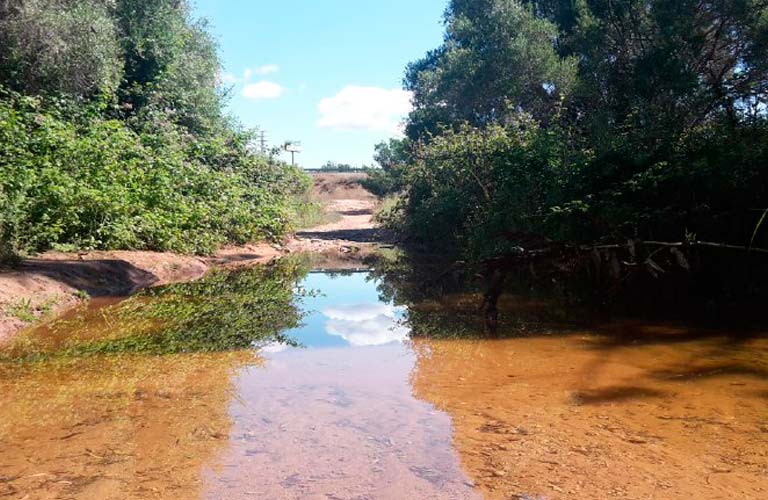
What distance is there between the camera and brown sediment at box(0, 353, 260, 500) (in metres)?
3.74

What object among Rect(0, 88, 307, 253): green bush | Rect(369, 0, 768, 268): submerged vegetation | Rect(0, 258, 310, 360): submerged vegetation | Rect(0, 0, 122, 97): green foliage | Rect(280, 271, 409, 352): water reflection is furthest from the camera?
Rect(0, 0, 122, 97): green foliage

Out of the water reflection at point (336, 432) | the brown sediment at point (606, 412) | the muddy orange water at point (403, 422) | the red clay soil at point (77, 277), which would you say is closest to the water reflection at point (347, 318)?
the water reflection at point (336, 432)

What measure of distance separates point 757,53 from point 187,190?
1484cm

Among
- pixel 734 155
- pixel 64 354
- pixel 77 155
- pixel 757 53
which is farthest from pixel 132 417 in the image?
pixel 757 53

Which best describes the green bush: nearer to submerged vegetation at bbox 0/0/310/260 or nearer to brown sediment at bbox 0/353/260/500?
submerged vegetation at bbox 0/0/310/260

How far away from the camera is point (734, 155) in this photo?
8.34 metres

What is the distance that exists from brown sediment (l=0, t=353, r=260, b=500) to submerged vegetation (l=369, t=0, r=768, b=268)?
454cm

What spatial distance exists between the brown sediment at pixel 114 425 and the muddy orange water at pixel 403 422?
2 cm

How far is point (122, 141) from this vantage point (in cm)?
1551

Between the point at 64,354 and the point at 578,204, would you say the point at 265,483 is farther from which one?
the point at 578,204

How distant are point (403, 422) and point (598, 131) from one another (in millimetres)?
11127

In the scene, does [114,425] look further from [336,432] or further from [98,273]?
[98,273]

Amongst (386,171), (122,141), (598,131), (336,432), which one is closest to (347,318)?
(336,432)

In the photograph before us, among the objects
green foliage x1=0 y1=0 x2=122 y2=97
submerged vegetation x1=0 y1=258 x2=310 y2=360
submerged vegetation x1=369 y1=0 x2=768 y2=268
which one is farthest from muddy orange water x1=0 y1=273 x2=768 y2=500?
green foliage x1=0 y1=0 x2=122 y2=97
